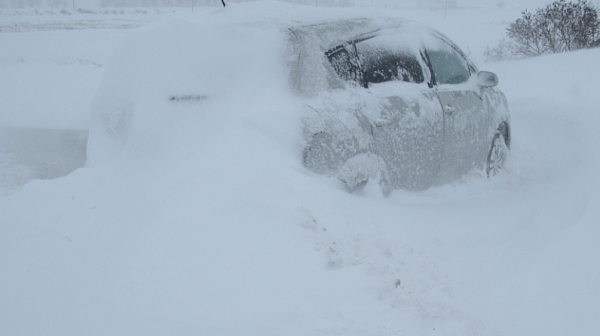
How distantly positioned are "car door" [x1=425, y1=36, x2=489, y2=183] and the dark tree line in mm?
9629

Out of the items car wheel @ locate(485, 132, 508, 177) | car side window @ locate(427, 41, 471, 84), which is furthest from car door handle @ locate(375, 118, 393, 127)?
car wheel @ locate(485, 132, 508, 177)

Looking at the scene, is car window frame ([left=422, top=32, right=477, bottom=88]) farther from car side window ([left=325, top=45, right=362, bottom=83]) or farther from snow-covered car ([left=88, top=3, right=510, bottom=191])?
car side window ([left=325, top=45, right=362, bottom=83])

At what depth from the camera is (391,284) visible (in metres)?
2.39

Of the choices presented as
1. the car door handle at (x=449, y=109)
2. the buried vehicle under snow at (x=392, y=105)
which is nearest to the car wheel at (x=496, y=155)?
the buried vehicle under snow at (x=392, y=105)

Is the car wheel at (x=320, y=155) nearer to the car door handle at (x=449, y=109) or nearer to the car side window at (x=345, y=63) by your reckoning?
the car side window at (x=345, y=63)

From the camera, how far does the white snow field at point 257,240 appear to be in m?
1.94

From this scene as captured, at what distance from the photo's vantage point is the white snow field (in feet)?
6.36

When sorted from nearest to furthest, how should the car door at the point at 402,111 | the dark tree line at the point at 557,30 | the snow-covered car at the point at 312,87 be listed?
the snow-covered car at the point at 312,87 < the car door at the point at 402,111 < the dark tree line at the point at 557,30

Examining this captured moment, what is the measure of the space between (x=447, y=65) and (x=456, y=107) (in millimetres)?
489


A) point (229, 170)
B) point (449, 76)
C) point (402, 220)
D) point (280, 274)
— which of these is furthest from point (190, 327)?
point (449, 76)

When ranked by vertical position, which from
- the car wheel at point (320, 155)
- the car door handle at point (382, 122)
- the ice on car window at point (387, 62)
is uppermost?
the ice on car window at point (387, 62)

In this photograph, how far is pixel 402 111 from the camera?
3.70 meters

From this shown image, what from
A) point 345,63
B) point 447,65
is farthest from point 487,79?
point 345,63

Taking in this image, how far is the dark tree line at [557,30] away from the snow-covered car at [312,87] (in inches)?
419
